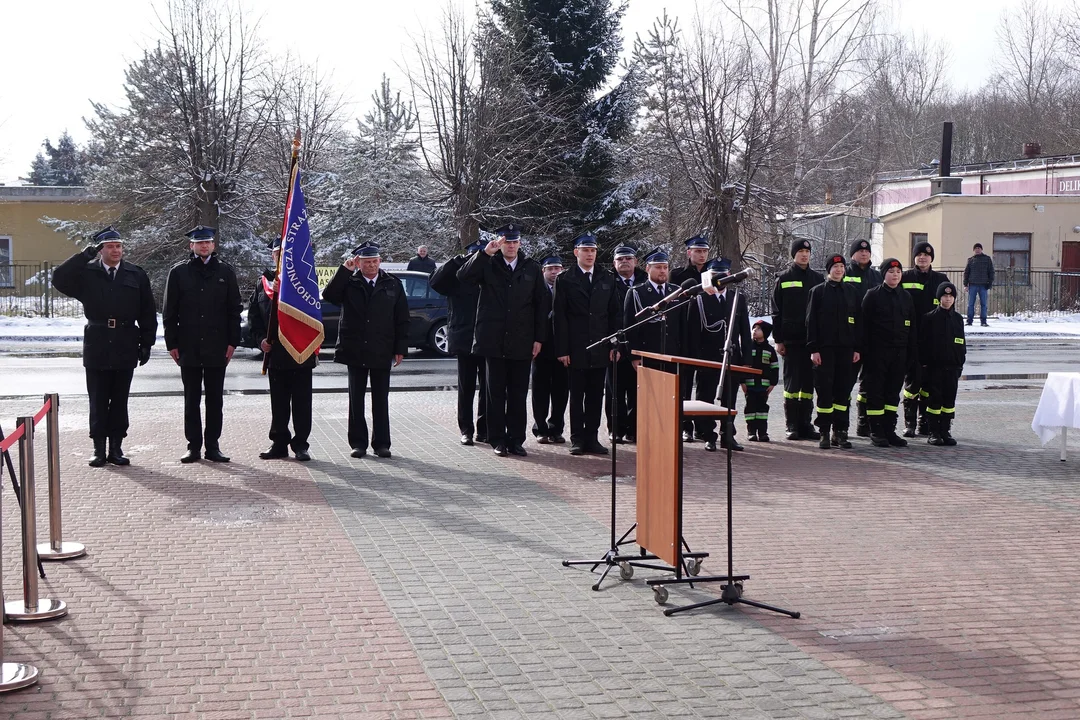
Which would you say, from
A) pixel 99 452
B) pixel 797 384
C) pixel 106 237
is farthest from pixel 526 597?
pixel 797 384

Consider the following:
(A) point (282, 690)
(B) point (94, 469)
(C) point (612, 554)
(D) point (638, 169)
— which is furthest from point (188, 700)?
(D) point (638, 169)

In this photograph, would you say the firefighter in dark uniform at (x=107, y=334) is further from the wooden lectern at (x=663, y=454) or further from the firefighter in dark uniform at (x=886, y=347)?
the firefighter in dark uniform at (x=886, y=347)

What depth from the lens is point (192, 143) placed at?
1359 inches

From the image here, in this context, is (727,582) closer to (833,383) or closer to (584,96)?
(833,383)

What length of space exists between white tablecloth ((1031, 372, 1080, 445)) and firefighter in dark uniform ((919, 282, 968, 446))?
112cm

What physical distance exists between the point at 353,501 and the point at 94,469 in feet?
9.58

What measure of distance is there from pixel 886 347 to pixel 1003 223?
3064 centimetres

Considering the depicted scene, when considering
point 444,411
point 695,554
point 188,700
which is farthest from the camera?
point 444,411

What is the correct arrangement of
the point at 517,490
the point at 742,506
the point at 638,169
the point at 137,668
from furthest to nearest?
1. the point at 638,169
2. the point at 517,490
3. the point at 742,506
4. the point at 137,668

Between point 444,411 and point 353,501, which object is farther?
point 444,411

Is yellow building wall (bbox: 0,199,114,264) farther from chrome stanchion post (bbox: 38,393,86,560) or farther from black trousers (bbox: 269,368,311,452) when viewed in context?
chrome stanchion post (bbox: 38,393,86,560)

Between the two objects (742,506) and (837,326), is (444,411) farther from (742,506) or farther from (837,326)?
(742,506)

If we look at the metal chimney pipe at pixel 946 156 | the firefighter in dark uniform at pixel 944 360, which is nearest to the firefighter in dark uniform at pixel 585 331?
the firefighter in dark uniform at pixel 944 360

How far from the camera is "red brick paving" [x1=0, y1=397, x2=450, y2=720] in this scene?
4.84m
